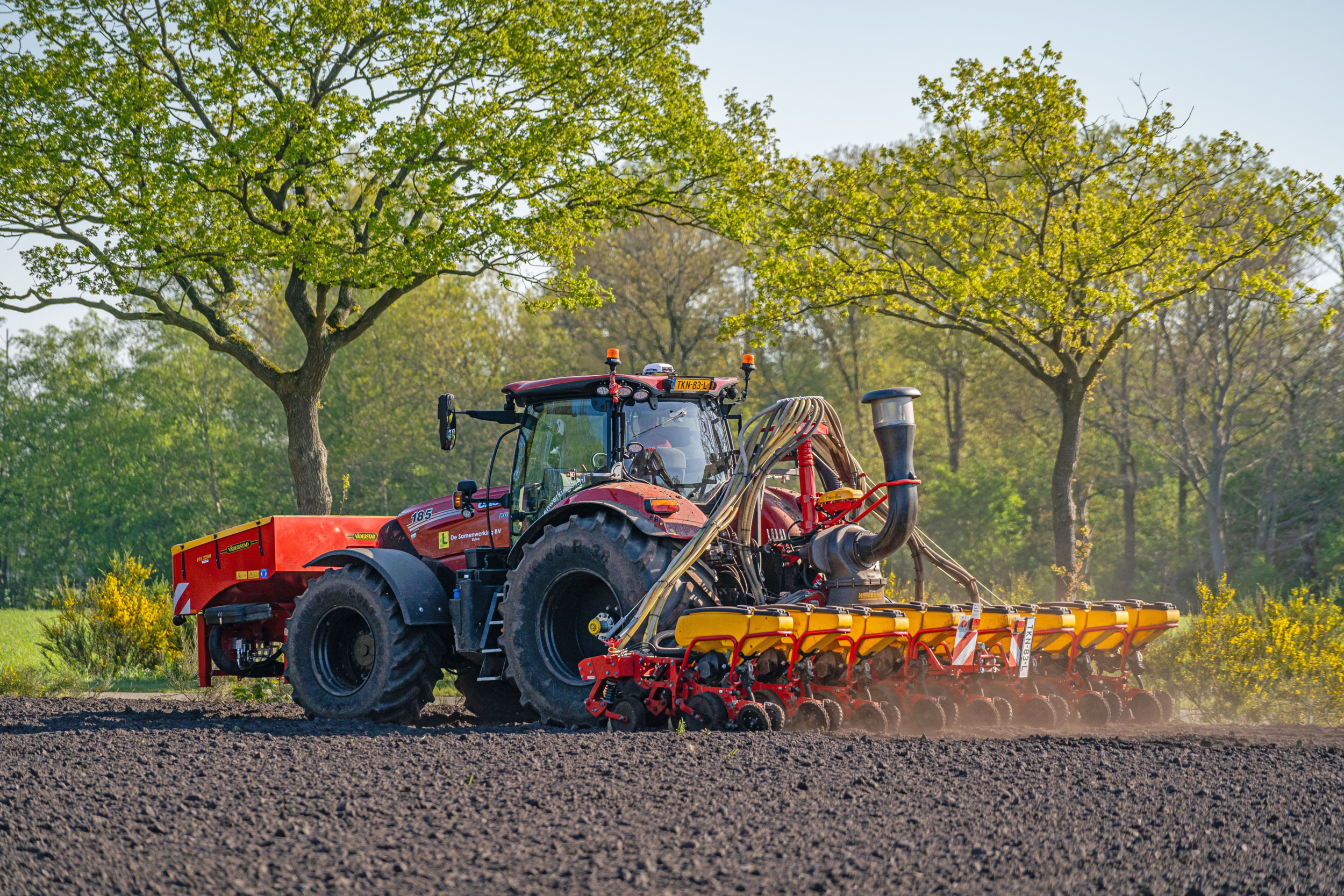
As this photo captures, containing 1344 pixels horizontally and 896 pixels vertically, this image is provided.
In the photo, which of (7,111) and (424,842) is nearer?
(424,842)

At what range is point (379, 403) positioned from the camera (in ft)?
125

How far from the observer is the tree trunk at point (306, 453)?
15.2 m

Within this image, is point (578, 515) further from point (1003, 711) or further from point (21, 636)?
point (21, 636)

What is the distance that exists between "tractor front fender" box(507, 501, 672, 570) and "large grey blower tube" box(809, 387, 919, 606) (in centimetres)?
126

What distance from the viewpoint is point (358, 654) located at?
9.84 metres

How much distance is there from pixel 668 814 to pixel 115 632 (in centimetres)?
1193

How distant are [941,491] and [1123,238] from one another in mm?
21677

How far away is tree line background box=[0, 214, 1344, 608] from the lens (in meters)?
28.6

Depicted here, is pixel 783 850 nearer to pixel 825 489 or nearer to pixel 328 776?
pixel 328 776

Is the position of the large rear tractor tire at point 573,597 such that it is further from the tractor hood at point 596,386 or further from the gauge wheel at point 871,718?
the gauge wheel at point 871,718

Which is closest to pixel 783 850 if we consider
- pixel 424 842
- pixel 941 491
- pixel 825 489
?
pixel 424 842

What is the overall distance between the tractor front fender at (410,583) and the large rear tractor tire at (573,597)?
966 millimetres

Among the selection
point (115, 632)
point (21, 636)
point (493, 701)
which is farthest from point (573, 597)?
point (21, 636)

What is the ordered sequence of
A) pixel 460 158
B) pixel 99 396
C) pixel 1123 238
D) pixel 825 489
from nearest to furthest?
pixel 825 489
pixel 1123 238
pixel 460 158
pixel 99 396
